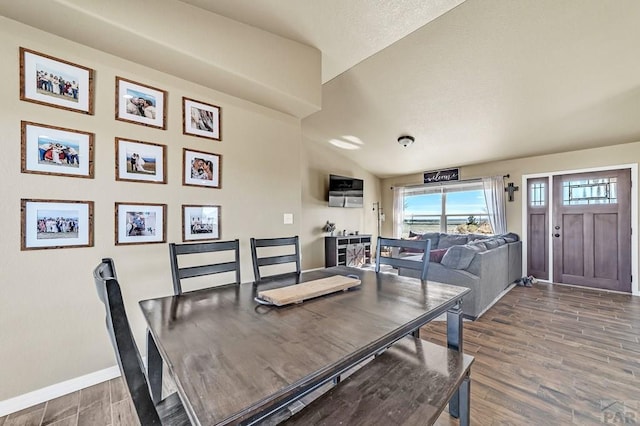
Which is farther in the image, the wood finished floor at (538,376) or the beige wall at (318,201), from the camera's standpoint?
the beige wall at (318,201)

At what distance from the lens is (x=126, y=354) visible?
72 cm

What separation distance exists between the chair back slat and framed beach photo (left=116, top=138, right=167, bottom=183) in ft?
5.59

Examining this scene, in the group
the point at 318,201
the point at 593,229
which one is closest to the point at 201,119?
the point at 318,201

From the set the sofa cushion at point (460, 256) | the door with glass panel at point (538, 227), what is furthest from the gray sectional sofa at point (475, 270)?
the door with glass panel at point (538, 227)

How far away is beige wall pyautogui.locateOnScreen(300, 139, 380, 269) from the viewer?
5.65 m

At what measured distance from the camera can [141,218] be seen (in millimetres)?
2174

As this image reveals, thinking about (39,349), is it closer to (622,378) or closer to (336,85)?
(336,85)

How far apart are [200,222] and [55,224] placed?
0.96m

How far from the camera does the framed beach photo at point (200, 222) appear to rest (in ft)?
7.89

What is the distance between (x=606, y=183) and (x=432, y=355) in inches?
204

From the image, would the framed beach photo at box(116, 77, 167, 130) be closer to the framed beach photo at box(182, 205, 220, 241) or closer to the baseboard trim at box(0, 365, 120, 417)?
the framed beach photo at box(182, 205, 220, 241)

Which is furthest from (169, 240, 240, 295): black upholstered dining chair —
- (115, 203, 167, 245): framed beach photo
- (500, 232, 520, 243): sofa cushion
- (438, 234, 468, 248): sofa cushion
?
(438, 234, 468, 248): sofa cushion

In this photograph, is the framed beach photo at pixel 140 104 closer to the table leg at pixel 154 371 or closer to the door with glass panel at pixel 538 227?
the table leg at pixel 154 371

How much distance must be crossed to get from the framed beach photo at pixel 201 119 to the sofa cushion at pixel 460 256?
3.00 meters
